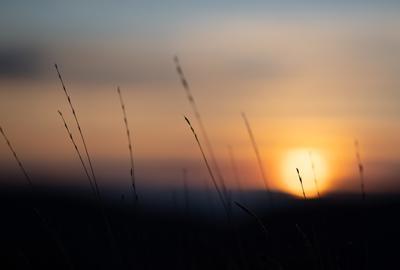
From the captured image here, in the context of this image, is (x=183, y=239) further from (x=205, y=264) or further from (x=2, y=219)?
(x=2, y=219)

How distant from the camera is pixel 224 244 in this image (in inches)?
237

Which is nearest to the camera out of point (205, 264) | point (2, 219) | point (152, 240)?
point (205, 264)

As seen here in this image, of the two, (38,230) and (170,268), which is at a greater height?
(170,268)

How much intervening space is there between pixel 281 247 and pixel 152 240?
1.10 meters

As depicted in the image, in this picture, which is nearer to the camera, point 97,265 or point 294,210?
point 97,265

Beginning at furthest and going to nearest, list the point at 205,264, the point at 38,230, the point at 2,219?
the point at 2,219 → the point at 38,230 → the point at 205,264

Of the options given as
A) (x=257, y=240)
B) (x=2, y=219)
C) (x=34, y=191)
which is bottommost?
(x=2, y=219)

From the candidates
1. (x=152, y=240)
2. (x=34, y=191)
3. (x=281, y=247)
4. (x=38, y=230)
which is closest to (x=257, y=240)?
(x=281, y=247)

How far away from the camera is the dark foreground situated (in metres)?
→ 4.07

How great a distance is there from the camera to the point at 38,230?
10109mm

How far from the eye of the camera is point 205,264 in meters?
4.83

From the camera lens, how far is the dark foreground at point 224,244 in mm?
4066

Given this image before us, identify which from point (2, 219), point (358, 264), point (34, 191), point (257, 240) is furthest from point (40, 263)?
point (2, 219)

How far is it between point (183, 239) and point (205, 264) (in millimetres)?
1070
